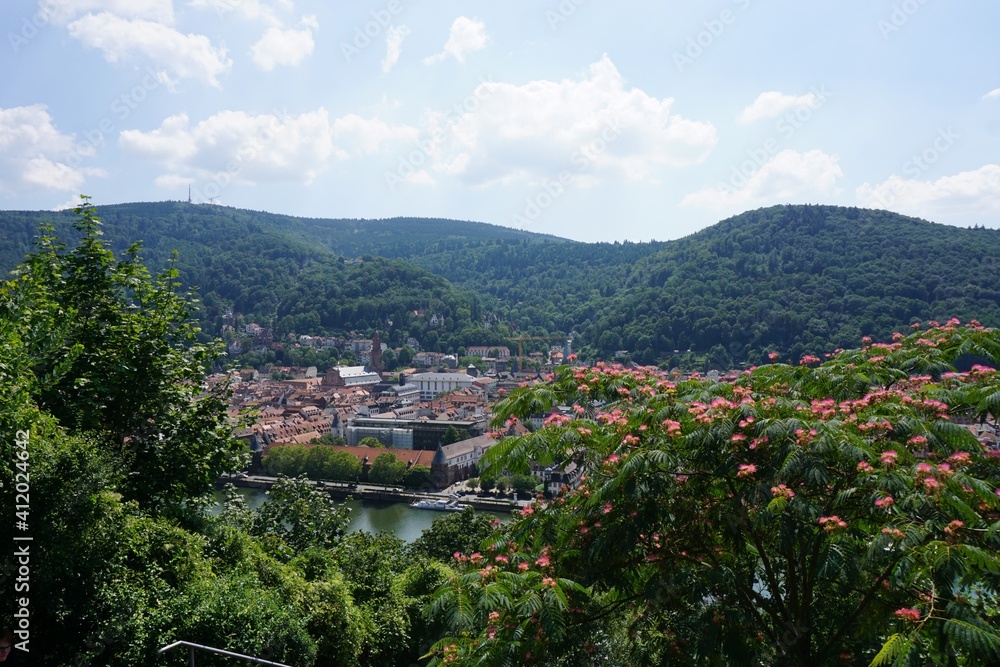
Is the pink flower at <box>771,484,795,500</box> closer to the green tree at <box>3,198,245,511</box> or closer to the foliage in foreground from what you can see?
the foliage in foreground

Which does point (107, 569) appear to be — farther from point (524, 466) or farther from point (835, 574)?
point (835, 574)

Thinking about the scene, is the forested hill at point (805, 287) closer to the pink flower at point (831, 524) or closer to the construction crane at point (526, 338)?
the construction crane at point (526, 338)

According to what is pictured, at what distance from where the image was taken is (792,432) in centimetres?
312

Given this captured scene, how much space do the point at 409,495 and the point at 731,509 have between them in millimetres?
A: 32893

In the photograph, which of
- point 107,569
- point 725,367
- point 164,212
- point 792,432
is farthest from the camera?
point 164,212

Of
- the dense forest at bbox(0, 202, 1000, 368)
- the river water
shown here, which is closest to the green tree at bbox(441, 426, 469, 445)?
the river water

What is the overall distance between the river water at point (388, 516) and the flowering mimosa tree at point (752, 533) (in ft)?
75.5

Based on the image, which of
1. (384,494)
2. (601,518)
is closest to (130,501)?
(601,518)

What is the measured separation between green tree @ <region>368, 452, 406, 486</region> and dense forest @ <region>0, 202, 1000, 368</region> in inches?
1136

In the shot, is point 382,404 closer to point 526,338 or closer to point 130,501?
point 526,338

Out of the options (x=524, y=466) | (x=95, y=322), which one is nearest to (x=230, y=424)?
(x=95, y=322)

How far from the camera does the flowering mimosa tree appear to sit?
8.95ft

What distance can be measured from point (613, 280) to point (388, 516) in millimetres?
77389

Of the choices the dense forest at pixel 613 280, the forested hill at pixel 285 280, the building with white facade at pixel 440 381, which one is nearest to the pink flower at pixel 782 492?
the dense forest at pixel 613 280
